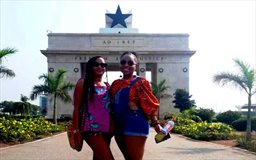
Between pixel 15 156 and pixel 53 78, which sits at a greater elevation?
pixel 53 78

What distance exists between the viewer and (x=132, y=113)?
4535 mm

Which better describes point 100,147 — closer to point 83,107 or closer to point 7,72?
point 83,107

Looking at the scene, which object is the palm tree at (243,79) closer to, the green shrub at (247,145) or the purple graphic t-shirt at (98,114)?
the green shrub at (247,145)

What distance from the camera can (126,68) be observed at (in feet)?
15.6

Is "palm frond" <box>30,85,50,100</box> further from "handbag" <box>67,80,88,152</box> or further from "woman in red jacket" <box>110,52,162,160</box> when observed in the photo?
"woman in red jacket" <box>110,52,162,160</box>

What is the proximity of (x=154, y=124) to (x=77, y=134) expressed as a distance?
0.81 metres

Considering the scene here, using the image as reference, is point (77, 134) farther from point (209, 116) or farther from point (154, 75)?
point (154, 75)

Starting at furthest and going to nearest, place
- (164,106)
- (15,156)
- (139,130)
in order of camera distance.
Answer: (164,106), (15,156), (139,130)

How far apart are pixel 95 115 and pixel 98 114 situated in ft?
0.11

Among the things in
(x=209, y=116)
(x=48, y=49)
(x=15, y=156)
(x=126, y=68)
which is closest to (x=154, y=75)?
(x=48, y=49)

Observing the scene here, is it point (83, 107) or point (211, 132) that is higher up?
point (83, 107)

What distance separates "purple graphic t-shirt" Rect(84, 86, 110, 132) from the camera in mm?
4570

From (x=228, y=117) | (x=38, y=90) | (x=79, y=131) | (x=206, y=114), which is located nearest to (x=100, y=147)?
(x=79, y=131)

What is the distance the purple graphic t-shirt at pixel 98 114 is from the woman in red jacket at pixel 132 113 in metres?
0.08
